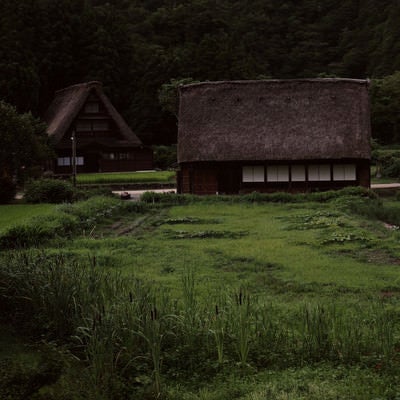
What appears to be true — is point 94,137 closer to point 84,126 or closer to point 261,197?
point 84,126

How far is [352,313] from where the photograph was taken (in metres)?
7.89

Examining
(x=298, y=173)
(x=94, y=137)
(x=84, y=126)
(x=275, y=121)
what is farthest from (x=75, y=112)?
(x=298, y=173)

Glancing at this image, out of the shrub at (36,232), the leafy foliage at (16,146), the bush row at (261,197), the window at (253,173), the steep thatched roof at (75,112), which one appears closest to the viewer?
the shrub at (36,232)

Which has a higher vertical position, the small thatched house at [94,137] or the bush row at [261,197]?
the small thatched house at [94,137]

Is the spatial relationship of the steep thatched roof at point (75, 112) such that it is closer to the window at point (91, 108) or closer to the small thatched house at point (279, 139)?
the window at point (91, 108)

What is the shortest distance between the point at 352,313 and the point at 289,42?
182 ft

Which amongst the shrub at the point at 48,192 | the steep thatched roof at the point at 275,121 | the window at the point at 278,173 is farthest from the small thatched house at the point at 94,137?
the shrub at the point at 48,192

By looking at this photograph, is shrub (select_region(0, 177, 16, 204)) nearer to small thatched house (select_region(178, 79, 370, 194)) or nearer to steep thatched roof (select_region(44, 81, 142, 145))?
small thatched house (select_region(178, 79, 370, 194))

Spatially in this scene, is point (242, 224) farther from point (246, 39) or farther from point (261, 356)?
point (246, 39)

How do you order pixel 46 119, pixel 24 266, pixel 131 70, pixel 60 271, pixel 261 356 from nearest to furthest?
1. pixel 261 356
2. pixel 60 271
3. pixel 24 266
4. pixel 46 119
5. pixel 131 70

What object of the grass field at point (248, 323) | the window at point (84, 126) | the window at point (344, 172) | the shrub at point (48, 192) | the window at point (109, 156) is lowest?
the grass field at point (248, 323)

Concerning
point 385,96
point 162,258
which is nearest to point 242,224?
point 162,258

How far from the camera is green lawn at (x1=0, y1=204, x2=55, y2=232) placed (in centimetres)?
1762

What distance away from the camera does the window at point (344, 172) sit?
92.2 feet
